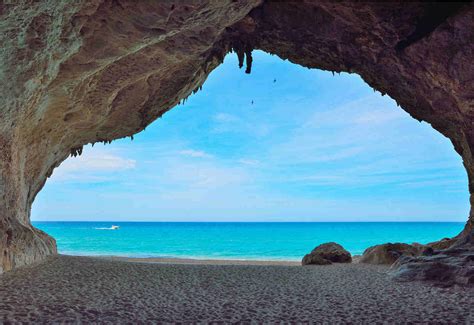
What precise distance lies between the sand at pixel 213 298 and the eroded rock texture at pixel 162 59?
2.68 meters

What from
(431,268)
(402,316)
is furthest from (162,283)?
(431,268)

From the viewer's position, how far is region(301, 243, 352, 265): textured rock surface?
53.5ft

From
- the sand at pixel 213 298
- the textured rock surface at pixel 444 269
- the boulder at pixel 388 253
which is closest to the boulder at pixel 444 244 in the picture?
the boulder at pixel 388 253

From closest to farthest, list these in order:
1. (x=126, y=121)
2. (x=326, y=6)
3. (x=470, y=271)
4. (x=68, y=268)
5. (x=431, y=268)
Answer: (x=470, y=271), (x=431, y=268), (x=68, y=268), (x=326, y=6), (x=126, y=121)

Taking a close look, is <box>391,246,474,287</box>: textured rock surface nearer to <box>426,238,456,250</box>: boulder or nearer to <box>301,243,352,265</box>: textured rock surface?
<box>426,238,456,250</box>: boulder

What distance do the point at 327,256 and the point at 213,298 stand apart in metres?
11.5

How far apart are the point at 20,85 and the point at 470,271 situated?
11864 millimetres

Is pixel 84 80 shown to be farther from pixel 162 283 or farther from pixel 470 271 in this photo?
pixel 470 271

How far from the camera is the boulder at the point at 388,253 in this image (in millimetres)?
15039

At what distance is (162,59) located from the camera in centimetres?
1211

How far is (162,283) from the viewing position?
8734 millimetres

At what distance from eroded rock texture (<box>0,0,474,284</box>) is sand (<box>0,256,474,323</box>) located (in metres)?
2.68

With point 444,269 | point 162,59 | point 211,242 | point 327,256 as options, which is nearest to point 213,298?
point 444,269

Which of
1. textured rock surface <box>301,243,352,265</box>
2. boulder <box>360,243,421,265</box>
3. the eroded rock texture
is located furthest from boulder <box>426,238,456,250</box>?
textured rock surface <box>301,243,352,265</box>
